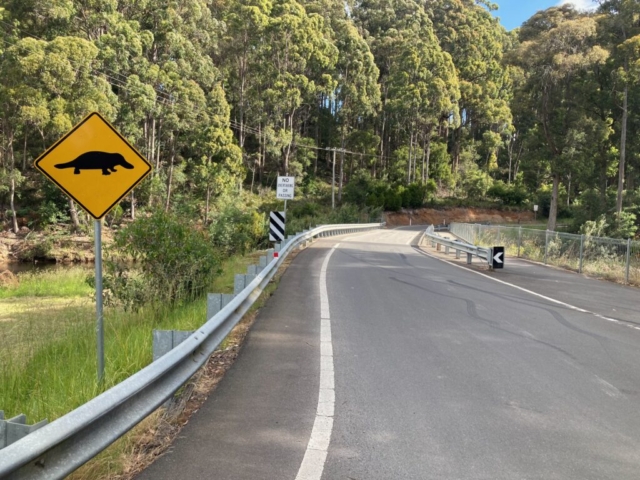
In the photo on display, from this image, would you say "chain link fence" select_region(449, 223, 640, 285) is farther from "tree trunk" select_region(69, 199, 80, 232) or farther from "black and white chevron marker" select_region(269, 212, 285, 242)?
"tree trunk" select_region(69, 199, 80, 232)

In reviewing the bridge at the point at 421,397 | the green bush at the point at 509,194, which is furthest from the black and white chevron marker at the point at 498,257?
the green bush at the point at 509,194

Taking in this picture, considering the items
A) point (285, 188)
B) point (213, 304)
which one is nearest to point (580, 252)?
point (285, 188)

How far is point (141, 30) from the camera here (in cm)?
3838

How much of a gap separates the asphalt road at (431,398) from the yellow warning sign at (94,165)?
218 cm

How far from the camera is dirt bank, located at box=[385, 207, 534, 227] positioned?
210 ft

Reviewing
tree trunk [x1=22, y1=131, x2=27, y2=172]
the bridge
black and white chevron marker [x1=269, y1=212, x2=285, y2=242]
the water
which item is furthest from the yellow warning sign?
tree trunk [x1=22, y1=131, x2=27, y2=172]

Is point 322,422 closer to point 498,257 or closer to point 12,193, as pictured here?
point 498,257

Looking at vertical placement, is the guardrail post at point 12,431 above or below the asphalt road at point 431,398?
above

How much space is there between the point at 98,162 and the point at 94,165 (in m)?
0.05

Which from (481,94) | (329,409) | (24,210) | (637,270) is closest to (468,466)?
(329,409)

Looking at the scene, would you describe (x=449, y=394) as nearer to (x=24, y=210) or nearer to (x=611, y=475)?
(x=611, y=475)

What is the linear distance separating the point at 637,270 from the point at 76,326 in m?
15.4

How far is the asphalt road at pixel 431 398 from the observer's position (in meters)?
3.64

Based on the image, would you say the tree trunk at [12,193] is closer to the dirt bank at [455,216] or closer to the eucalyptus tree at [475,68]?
the dirt bank at [455,216]
